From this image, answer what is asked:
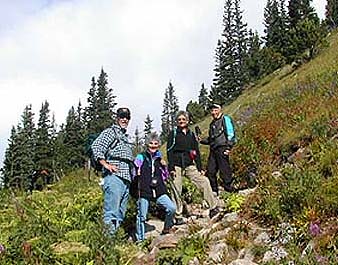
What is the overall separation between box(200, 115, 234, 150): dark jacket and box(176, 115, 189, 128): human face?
77cm

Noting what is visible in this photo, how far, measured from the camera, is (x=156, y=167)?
902 cm

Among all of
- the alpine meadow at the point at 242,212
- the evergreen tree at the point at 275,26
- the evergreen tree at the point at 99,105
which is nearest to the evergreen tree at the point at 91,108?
the evergreen tree at the point at 99,105

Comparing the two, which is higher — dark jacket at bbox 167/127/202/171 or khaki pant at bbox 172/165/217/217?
dark jacket at bbox 167/127/202/171

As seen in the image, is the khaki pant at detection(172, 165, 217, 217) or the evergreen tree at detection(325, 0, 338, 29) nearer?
the khaki pant at detection(172, 165, 217, 217)

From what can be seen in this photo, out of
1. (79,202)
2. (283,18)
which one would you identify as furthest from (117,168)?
(283,18)

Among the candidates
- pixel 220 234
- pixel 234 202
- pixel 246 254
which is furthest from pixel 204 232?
pixel 246 254

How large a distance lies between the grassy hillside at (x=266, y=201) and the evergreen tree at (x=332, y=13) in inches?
3000

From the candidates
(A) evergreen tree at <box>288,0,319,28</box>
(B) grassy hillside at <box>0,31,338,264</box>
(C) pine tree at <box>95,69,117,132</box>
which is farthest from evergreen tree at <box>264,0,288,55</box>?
(B) grassy hillside at <box>0,31,338,264</box>

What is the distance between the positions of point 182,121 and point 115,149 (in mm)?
1549

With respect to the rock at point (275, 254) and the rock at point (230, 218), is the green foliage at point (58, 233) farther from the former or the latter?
the rock at point (275, 254)

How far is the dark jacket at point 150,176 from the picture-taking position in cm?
889

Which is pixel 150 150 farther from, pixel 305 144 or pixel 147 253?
pixel 305 144

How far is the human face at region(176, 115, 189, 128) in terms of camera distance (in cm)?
956

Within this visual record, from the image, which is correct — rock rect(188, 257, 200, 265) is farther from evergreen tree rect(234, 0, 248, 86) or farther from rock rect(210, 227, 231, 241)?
evergreen tree rect(234, 0, 248, 86)
